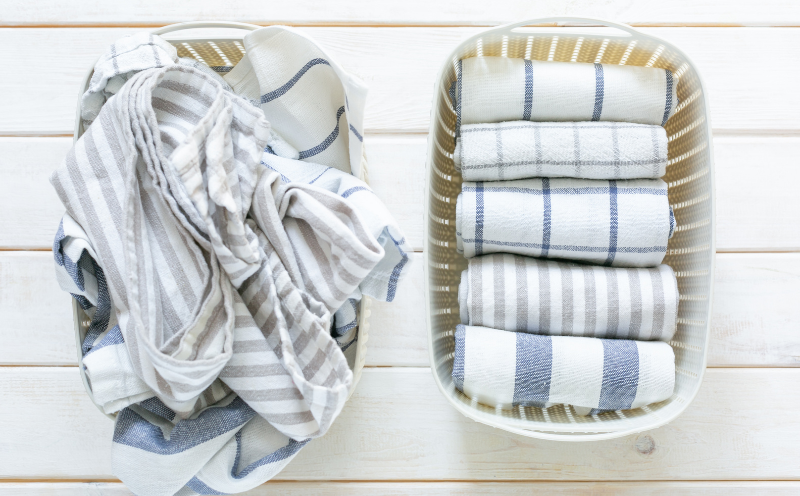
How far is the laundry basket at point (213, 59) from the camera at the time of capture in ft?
1.84

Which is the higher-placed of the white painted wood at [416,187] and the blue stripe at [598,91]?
the blue stripe at [598,91]

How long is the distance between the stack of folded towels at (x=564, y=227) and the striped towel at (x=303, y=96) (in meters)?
0.12

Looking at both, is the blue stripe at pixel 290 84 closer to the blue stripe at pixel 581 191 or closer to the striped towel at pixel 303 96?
the striped towel at pixel 303 96

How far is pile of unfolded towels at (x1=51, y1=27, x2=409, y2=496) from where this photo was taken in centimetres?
48

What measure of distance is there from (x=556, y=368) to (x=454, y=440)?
188 millimetres

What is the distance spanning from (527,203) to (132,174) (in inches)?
13.9

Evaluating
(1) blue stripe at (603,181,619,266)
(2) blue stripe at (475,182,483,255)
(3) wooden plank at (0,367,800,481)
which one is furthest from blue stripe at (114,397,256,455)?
(1) blue stripe at (603,181,619,266)

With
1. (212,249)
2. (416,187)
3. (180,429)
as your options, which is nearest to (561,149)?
(416,187)

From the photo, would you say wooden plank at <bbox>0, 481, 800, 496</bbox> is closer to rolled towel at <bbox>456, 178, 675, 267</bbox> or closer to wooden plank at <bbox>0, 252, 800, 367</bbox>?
wooden plank at <bbox>0, 252, 800, 367</bbox>

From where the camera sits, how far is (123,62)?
0.53 meters

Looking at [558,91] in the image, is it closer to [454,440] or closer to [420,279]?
[420,279]

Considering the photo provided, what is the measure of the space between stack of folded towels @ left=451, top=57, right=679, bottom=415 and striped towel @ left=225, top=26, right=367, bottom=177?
12 centimetres

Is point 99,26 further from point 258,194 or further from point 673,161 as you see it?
point 673,161

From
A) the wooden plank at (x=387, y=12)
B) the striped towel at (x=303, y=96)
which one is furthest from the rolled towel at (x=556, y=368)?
the wooden plank at (x=387, y=12)
